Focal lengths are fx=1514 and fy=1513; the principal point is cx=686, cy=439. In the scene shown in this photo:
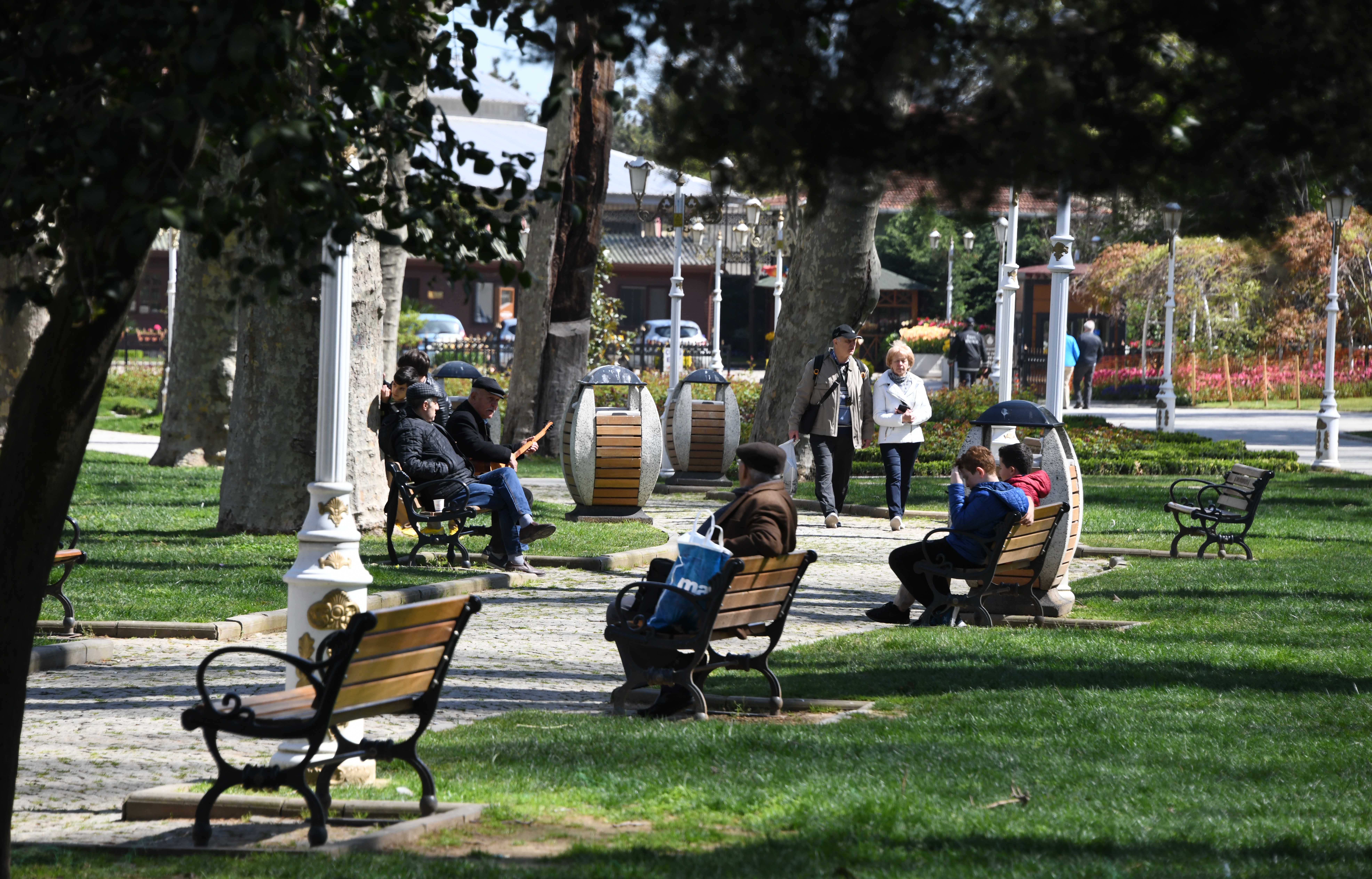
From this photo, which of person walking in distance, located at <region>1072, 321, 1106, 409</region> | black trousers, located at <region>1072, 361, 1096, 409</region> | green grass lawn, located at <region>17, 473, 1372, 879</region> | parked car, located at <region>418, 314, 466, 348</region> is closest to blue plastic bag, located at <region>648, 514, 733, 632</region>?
green grass lawn, located at <region>17, 473, 1372, 879</region>

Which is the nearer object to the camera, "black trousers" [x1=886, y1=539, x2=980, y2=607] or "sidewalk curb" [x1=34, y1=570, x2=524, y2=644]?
"sidewalk curb" [x1=34, y1=570, x2=524, y2=644]

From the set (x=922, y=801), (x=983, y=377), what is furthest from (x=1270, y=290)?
(x=922, y=801)

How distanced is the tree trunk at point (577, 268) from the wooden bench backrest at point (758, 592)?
13.8 metres

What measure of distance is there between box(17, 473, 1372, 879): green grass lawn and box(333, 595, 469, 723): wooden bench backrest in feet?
1.61

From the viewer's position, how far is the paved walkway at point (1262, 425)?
26.0m

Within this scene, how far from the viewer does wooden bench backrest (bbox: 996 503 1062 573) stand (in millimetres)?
9320

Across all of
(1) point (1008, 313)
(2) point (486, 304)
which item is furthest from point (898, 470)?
(2) point (486, 304)

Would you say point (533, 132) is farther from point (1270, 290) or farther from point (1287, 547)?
point (1287, 547)

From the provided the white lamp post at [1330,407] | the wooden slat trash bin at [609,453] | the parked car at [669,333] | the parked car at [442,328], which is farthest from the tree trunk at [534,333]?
the parked car at [669,333]

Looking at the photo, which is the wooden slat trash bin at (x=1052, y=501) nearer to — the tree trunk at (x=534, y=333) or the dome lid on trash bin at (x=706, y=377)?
the dome lid on trash bin at (x=706, y=377)

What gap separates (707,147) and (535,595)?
25.3 ft

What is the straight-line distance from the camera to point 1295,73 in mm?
3373

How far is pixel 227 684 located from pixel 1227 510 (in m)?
9.72

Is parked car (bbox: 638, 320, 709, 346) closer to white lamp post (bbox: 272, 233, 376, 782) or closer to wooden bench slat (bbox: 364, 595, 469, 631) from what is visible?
white lamp post (bbox: 272, 233, 376, 782)
